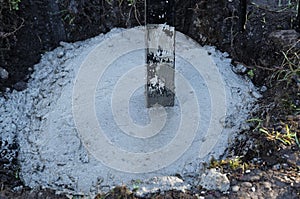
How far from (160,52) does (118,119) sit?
40 centimetres

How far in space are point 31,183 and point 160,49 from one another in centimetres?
91

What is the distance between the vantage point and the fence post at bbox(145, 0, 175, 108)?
2158 mm

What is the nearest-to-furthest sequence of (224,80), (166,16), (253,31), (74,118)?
(166,16), (74,118), (224,80), (253,31)

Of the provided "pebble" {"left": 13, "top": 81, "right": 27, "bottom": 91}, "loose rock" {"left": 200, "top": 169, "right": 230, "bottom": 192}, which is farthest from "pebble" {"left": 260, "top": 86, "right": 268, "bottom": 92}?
"pebble" {"left": 13, "top": 81, "right": 27, "bottom": 91}

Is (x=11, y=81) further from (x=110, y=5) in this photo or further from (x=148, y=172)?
(x=148, y=172)

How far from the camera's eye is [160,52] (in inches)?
89.1

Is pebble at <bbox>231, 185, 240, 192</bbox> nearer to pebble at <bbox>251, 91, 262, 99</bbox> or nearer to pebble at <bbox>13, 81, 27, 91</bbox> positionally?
pebble at <bbox>251, 91, 262, 99</bbox>

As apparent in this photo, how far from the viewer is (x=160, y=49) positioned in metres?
2.26

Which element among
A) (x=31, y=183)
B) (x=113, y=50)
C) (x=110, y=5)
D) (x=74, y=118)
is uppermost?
(x=110, y=5)

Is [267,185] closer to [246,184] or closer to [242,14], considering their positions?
[246,184]

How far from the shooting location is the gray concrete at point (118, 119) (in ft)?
7.29

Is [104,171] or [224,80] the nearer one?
[104,171]

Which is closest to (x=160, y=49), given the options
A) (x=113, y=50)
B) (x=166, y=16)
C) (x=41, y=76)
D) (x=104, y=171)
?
(x=166, y=16)

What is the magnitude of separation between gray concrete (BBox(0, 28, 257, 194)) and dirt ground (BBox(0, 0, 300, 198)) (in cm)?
9
